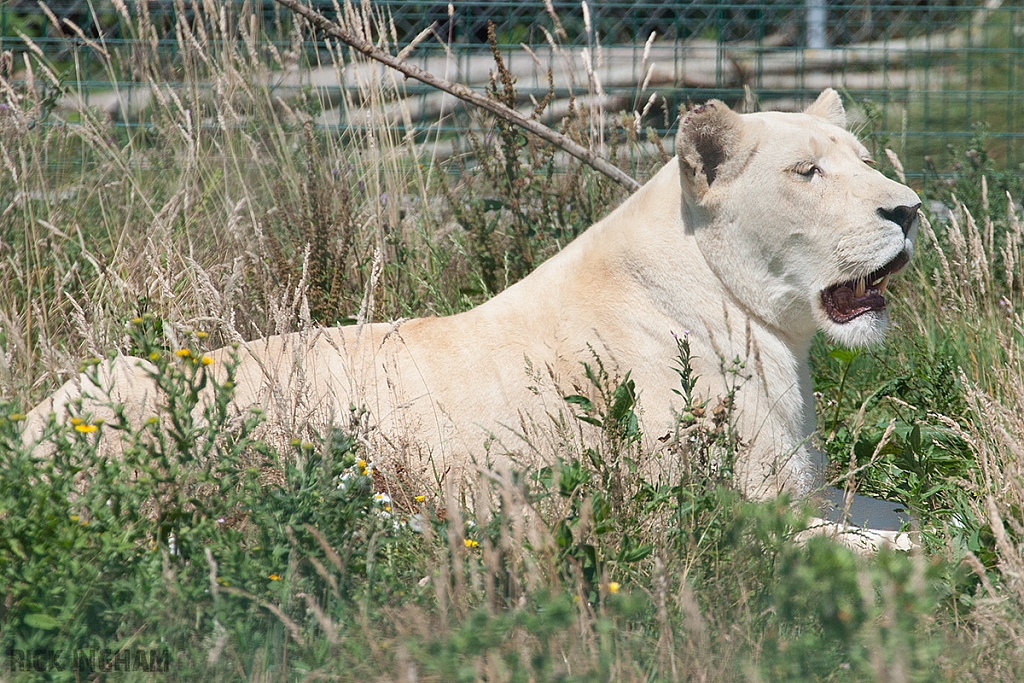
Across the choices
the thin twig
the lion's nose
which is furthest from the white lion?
the thin twig

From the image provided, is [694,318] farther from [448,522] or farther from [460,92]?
[460,92]

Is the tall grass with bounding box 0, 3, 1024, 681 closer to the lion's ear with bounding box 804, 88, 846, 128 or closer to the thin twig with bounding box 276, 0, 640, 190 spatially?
the thin twig with bounding box 276, 0, 640, 190

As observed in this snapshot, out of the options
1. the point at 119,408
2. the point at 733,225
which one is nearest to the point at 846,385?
the point at 733,225

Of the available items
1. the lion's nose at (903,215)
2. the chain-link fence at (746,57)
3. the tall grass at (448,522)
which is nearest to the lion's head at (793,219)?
the lion's nose at (903,215)

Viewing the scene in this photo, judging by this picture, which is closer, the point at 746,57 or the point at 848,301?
the point at 848,301

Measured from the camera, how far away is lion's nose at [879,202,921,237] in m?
2.88

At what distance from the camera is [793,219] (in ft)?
9.66

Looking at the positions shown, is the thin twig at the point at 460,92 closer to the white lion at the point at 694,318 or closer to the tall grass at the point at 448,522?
the tall grass at the point at 448,522

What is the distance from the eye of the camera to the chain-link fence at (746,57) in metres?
7.27

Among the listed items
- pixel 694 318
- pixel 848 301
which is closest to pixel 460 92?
pixel 694 318

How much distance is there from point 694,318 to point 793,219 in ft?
1.31

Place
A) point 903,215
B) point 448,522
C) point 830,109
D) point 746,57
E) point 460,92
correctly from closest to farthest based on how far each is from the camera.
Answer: point 448,522 < point 903,215 < point 830,109 < point 460,92 < point 746,57

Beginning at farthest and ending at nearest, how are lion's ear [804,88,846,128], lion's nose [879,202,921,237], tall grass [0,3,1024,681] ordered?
1. lion's ear [804,88,846,128]
2. lion's nose [879,202,921,237]
3. tall grass [0,3,1024,681]

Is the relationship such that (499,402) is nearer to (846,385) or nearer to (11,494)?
(11,494)
